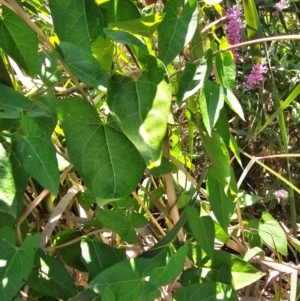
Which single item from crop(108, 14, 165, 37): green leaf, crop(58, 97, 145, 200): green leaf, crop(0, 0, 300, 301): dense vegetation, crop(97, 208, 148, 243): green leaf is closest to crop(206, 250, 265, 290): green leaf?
crop(0, 0, 300, 301): dense vegetation

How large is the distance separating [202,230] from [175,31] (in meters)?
0.25

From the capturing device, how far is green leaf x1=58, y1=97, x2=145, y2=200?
0.56 metres

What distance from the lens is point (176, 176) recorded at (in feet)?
2.68

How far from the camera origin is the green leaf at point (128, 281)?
0.60 m

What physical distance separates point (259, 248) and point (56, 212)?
304mm

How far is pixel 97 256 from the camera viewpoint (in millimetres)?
698

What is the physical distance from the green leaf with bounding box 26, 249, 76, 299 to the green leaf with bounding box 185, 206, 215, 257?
0.60 ft

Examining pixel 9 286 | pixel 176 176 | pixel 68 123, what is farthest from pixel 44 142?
pixel 176 176

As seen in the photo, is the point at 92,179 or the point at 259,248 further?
the point at 259,248

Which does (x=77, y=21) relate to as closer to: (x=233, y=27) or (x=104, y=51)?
(x=104, y=51)

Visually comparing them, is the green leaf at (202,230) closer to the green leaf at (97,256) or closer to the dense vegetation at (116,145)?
the dense vegetation at (116,145)

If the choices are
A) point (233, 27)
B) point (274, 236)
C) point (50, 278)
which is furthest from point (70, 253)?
point (233, 27)

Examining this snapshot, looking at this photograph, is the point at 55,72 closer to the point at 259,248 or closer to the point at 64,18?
the point at 64,18

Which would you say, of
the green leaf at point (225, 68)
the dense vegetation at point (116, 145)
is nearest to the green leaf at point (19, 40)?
the dense vegetation at point (116, 145)
